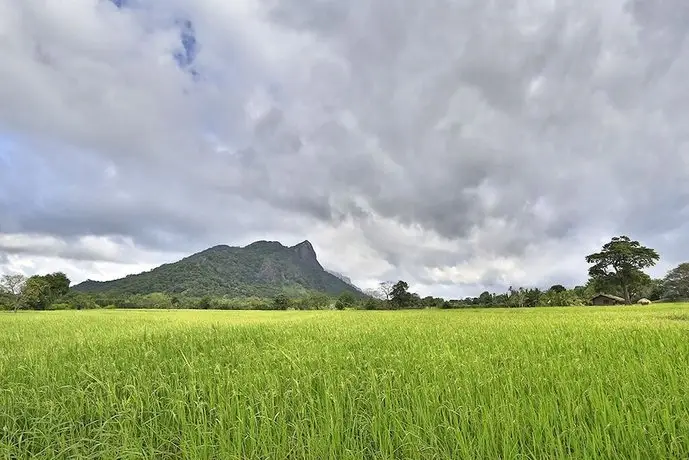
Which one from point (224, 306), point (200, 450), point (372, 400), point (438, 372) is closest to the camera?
point (200, 450)

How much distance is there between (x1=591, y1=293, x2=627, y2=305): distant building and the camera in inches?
2537

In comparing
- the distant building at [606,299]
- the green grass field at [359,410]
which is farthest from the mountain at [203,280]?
the green grass field at [359,410]

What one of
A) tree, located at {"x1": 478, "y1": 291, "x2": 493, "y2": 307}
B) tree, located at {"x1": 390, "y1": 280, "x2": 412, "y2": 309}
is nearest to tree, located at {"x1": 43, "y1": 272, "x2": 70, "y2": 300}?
Result: tree, located at {"x1": 390, "y1": 280, "x2": 412, "y2": 309}

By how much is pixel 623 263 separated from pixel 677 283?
1040 inches

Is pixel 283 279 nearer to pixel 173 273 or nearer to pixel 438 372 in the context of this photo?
pixel 173 273

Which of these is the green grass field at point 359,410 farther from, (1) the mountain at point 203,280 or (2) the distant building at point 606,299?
(1) the mountain at point 203,280

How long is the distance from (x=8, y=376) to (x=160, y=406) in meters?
3.30

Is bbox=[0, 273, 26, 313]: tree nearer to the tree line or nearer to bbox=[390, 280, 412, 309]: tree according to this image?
the tree line

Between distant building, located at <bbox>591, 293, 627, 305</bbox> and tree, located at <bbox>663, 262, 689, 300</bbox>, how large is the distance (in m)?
10.9

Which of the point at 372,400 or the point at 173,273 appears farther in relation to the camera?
the point at 173,273

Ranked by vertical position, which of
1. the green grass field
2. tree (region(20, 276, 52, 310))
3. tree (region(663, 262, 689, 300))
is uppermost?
tree (region(663, 262, 689, 300))

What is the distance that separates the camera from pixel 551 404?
3.70 meters

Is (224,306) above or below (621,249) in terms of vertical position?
below

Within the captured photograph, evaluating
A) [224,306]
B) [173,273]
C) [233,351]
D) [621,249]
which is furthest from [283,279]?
[233,351]
